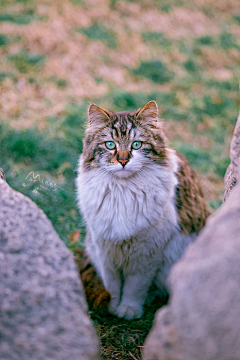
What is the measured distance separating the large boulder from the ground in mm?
1153

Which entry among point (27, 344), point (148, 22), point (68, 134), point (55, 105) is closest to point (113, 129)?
point (27, 344)

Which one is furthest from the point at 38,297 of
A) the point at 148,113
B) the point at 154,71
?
the point at 154,71

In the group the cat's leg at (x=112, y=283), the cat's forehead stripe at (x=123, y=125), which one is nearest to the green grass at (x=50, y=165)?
the cat's leg at (x=112, y=283)

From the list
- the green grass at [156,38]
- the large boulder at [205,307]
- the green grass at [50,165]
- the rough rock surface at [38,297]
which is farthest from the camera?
the green grass at [156,38]

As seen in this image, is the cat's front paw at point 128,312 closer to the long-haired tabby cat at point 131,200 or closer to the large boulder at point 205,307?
the long-haired tabby cat at point 131,200

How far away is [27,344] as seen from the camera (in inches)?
48.8

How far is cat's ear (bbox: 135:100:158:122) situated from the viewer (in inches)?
93.7

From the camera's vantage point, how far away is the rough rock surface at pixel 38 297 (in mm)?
1247

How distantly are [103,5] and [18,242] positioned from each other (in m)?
7.25

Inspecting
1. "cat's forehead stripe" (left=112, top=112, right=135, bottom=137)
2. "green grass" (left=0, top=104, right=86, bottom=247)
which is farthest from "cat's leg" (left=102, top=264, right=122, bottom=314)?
"cat's forehead stripe" (left=112, top=112, right=135, bottom=137)

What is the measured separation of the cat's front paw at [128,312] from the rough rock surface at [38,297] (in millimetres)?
1224

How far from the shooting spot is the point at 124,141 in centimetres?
231

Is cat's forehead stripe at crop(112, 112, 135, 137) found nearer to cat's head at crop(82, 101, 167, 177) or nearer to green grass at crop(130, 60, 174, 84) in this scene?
cat's head at crop(82, 101, 167, 177)

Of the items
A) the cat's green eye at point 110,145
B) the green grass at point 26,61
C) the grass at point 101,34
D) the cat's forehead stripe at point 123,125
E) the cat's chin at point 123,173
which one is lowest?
the cat's chin at point 123,173
